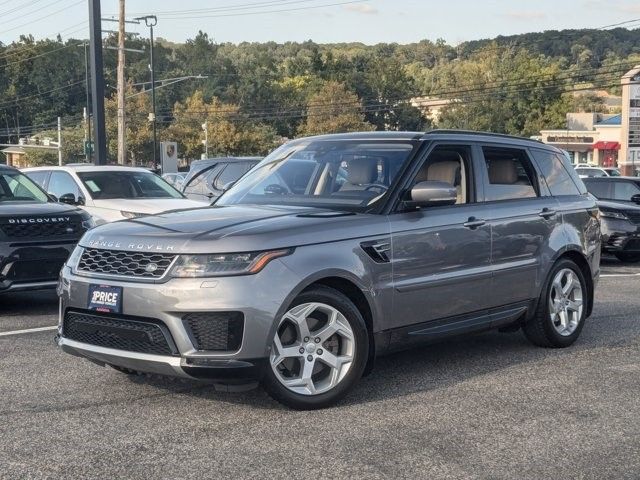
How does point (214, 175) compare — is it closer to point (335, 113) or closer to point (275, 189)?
point (275, 189)

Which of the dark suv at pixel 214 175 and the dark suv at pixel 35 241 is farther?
the dark suv at pixel 214 175

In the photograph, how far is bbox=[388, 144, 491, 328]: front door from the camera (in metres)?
6.02

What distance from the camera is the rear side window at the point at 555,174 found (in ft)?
25.3

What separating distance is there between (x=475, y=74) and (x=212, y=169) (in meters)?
98.5

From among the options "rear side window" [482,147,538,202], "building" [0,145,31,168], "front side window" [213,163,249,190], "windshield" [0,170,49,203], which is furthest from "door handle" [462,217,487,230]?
"building" [0,145,31,168]

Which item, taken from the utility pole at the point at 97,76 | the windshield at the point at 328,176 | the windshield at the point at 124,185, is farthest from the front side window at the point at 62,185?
the windshield at the point at 328,176

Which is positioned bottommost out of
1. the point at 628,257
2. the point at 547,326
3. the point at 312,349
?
the point at 628,257

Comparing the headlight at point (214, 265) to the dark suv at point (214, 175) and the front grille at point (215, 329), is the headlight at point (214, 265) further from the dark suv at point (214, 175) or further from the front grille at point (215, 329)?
the dark suv at point (214, 175)

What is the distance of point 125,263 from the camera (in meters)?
5.38

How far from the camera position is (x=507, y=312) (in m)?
6.98

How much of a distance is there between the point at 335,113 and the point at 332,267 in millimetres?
85617

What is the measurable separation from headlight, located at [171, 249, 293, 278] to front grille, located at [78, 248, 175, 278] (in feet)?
0.28

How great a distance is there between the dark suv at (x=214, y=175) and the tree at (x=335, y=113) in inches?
2866

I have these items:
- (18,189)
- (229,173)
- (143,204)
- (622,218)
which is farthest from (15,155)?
(18,189)
